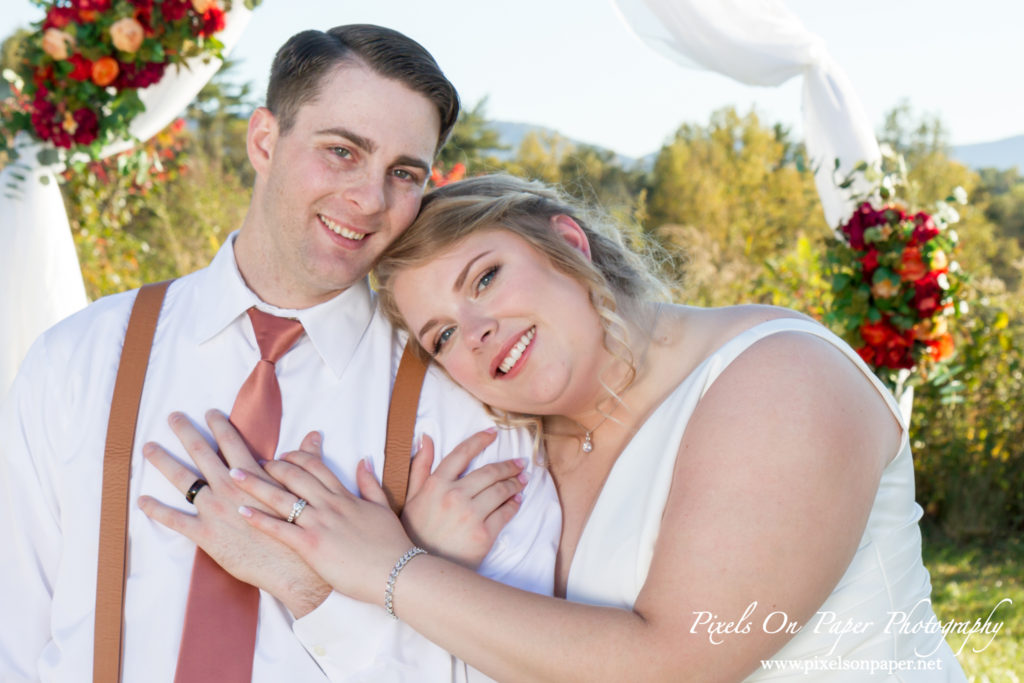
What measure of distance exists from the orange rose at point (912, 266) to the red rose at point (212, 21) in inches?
124

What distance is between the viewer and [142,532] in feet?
6.05

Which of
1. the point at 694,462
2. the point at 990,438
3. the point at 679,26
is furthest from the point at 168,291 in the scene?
the point at 990,438

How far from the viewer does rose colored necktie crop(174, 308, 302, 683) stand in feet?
5.65

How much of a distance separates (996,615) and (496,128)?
25.0 meters

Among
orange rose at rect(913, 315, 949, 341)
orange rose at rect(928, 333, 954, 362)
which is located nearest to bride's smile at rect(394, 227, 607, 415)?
orange rose at rect(913, 315, 949, 341)

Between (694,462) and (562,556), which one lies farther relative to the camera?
(562,556)

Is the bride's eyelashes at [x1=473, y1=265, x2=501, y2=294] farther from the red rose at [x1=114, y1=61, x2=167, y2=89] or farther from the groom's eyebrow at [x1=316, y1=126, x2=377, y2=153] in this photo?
the red rose at [x1=114, y1=61, x2=167, y2=89]

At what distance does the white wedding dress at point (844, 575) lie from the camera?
1868 mm

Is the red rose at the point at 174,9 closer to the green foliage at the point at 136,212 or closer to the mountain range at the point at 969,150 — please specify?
the green foliage at the point at 136,212

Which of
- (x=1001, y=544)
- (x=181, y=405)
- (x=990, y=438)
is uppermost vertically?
(x=181, y=405)

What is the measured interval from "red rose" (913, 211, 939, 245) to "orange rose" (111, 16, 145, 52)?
3.41 metres

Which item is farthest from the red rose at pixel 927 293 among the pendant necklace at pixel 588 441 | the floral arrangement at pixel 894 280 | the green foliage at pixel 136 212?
the green foliage at pixel 136 212

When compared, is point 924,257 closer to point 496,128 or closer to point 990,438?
point 990,438

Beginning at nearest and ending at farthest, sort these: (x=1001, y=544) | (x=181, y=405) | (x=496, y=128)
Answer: (x=181, y=405) → (x=1001, y=544) → (x=496, y=128)
